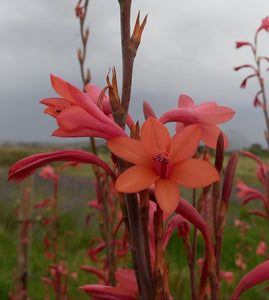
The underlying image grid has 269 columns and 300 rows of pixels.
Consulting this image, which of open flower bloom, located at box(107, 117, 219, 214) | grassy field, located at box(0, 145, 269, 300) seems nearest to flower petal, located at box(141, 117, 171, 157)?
open flower bloom, located at box(107, 117, 219, 214)

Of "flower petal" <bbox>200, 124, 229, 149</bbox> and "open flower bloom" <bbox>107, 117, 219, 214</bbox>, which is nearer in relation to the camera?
"open flower bloom" <bbox>107, 117, 219, 214</bbox>

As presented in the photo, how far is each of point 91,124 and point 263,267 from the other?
0.30 metres

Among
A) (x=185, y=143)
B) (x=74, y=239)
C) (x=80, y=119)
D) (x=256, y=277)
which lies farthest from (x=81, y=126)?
(x=74, y=239)

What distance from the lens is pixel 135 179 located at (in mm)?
352

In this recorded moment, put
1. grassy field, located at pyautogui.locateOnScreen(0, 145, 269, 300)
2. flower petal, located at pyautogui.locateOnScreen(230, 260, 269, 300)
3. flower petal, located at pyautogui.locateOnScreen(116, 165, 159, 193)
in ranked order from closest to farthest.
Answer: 1. flower petal, located at pyautogui.locateOnScreen(116, 165, 159, 193)
2. flower petal, located at pyautogui.locateOnScreen(230, 260, 269, 300)
3. grassy field, located at pyautogui.locateOnScreen(0, 145, 269, 300)

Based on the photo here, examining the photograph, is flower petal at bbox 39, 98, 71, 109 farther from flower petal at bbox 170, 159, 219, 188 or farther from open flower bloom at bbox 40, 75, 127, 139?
flower petal at bbox 170, 159, 219, 188

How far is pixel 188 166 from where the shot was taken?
377mm

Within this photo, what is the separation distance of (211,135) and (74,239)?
13.7 ft

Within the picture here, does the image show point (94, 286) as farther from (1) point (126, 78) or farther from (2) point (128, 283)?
(1) point (126, 78)

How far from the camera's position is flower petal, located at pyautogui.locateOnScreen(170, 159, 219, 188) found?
0.36m

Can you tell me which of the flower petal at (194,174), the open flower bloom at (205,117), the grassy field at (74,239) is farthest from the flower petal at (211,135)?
the grassy field at (74,239)

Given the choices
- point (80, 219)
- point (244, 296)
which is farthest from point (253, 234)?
point (80, 219)

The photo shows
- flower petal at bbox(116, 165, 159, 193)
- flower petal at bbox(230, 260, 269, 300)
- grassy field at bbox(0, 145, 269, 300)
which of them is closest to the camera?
flower petal at bbox(116, 165, 159, 193)

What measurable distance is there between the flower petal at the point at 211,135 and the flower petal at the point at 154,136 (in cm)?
10
